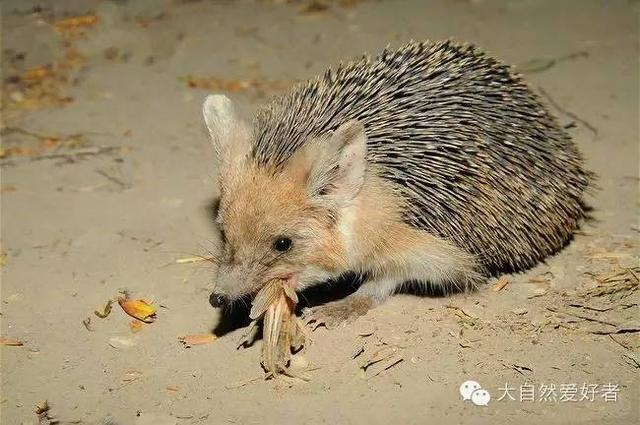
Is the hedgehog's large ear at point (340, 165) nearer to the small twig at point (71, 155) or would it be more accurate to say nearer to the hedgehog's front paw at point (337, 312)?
the hedgehog's front paw at point (337, 312)

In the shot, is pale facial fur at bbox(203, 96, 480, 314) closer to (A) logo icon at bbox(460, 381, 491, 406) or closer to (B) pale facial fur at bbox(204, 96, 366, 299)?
(B) pale facial fur at bbox(204, 96, 366, 299)

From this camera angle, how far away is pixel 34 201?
6617mm

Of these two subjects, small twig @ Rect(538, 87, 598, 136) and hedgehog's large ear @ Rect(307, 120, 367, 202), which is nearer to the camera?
hedgehog's large ear @ Rect(307, 120, 367, 202)

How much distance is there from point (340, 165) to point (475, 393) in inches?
59.4

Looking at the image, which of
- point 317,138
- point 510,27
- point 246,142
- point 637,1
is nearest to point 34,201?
point 246,142

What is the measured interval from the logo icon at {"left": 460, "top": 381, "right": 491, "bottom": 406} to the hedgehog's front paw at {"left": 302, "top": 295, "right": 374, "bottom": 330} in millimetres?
942

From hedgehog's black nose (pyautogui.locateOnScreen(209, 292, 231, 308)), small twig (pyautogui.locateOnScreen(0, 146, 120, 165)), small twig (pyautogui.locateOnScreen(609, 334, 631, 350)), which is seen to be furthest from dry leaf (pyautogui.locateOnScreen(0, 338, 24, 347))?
small twig (pyautogui.locateOnScreen(609, 334, 631, 350))

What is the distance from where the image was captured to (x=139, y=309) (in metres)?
5.34

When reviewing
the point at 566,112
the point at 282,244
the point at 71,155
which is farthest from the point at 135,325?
the point at 566,112

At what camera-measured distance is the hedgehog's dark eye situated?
15.5 ft

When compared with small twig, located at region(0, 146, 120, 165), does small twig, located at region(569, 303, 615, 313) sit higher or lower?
lower

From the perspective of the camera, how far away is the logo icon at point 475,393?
4.42 metres

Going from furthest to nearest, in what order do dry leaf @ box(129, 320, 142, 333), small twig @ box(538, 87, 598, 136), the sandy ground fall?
small twig @ box(538, 87, 598, 136) → dry leaf @ box(129, 320, 142, 333) → the sandy ground

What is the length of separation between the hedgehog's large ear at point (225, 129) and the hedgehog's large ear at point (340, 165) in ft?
1.82
